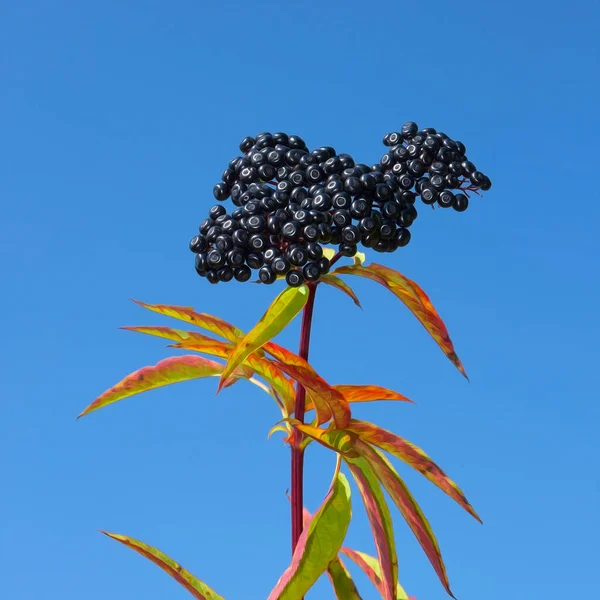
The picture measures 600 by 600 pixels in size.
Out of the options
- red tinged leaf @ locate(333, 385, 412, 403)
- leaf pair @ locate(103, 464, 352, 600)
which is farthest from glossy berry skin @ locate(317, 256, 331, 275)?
leaf pair @ locate(103, 464, 352, 600)

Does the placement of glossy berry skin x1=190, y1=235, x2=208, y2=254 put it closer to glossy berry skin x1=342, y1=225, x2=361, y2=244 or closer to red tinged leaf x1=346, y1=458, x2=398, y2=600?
glossy berry skin x1=342, y1=225, x2=361, y2=244

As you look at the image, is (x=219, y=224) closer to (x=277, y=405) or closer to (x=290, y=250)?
(x=290, y=250)

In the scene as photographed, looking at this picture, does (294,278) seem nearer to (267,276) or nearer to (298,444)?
(267,276)

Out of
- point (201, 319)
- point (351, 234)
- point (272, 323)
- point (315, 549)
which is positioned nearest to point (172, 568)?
point (315, 549)

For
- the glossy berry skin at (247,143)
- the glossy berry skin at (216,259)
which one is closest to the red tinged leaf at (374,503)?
the glossy berry skin at (216,259)

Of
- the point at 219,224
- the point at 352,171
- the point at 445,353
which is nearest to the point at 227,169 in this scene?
the point at 219,224

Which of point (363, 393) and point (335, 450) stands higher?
point (363, 393)

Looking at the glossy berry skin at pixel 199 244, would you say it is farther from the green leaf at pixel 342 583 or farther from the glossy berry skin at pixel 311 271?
the green leaf at pixel 342 583
